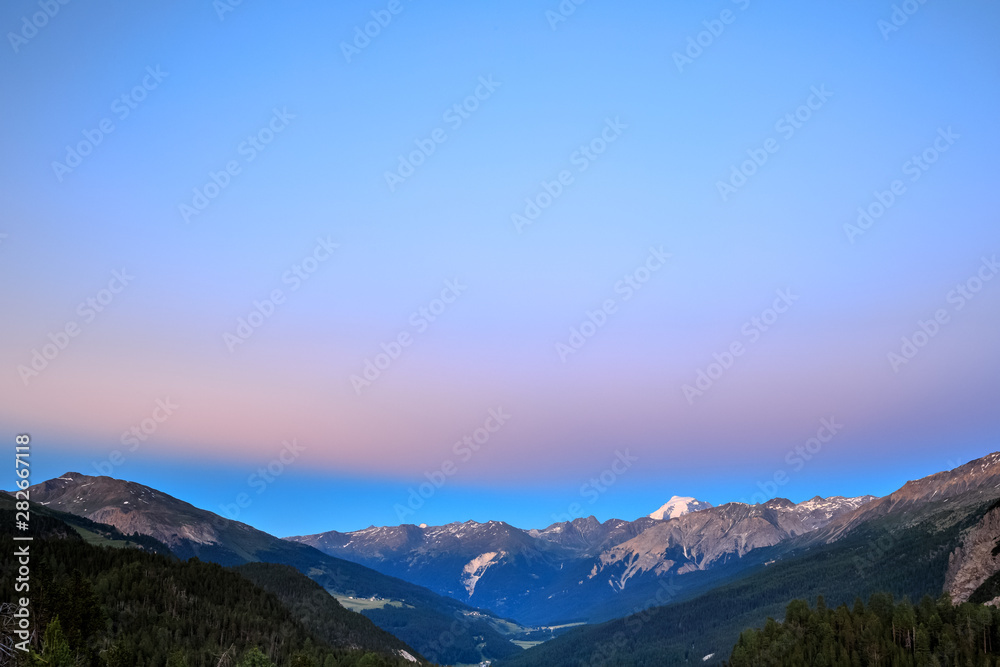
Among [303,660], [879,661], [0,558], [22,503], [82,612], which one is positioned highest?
[0,558]

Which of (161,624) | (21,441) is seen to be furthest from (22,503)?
(161,624)

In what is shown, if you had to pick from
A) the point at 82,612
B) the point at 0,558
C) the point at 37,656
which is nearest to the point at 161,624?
the point at 0,558

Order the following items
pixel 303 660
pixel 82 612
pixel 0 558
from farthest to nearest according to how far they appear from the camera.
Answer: pixel 0 558 < pixel 82 612 < pixel 303 660

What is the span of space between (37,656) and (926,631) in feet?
674

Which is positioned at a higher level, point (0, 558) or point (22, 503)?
point (0, 558)

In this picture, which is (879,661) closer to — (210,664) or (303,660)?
(303,660)

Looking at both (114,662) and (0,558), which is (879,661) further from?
(0,558)

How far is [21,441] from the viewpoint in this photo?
244ft

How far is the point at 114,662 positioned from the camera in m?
111

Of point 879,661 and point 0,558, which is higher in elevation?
point 0,558

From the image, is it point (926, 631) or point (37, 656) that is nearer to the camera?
point (37, 656)

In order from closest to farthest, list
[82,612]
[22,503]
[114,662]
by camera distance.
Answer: [22,503] → [114,662] → [82,612]

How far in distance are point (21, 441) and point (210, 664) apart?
13370 centimetres

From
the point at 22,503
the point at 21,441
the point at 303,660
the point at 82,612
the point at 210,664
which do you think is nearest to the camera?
the point at 21,441
